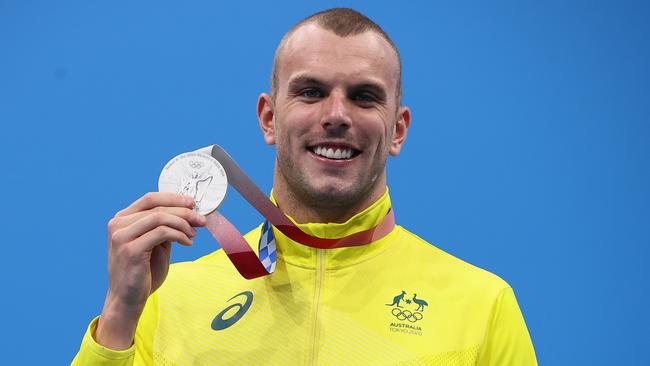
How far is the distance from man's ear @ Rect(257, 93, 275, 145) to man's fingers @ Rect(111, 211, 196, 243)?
1.32 feet

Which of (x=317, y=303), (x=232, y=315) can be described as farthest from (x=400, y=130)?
(x=232, y=315)

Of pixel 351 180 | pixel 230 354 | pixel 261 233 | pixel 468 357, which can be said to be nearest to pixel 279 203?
pixel 261 233

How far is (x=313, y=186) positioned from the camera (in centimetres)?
174

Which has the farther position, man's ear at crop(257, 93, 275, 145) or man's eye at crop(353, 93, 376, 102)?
man's ear at crop(257, 93, 275, 145)

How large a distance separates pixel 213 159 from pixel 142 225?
0.22 m

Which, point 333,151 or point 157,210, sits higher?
point 333,151

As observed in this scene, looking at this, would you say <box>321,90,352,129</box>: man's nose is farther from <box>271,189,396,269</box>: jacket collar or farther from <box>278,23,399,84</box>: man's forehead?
<box>271,189,396,269</box>: jacket collar

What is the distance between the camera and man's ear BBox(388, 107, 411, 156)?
191 cm

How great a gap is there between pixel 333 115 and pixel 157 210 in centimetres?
37

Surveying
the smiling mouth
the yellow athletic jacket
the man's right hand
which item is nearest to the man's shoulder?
the yellow athletic jacket

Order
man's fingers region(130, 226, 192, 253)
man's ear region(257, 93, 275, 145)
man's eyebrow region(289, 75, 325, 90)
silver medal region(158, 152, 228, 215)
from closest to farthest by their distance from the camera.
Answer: man's fingers region(130, 226, 192, 253) < silver medal region(158, 152, 228, 215) < man's eyebrow region(289, 75, 325, 90) < man's ear region(257, 93, 275, 145)

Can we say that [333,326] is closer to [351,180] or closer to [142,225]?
[351,180]

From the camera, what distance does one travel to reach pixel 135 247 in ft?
5.05

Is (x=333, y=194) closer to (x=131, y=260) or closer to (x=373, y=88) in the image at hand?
(x=373, y=88)
